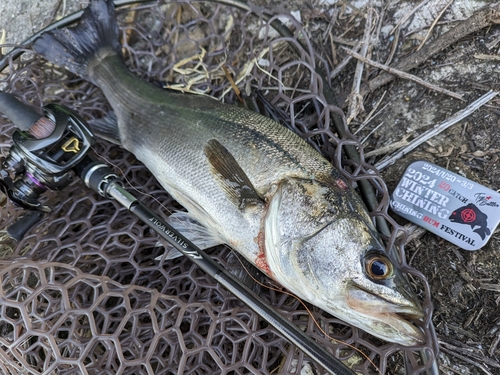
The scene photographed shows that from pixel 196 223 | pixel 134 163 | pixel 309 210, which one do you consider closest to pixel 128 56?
pixel 134 163

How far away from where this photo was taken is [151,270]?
2.24 metres

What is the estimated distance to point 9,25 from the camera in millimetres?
3035

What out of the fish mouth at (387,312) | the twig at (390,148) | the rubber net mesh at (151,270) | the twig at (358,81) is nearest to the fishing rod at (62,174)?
the rubber net mesh at (151,270)

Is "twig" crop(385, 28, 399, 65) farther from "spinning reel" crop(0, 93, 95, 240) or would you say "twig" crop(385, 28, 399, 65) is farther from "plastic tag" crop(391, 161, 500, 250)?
"spinning reel" crop(0, 93, 95, 240)

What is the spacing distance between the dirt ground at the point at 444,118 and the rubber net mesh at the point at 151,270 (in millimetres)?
196

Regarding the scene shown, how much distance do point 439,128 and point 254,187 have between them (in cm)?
125

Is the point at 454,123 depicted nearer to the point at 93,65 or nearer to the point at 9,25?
the point at 93,65

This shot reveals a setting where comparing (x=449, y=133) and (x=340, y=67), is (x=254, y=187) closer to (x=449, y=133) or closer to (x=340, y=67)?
(x=340, y=67)

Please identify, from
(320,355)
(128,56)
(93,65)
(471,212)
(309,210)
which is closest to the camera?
(320,355)

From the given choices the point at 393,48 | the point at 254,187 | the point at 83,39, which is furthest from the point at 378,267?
the point at 83,39

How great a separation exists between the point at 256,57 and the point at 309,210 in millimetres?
1186

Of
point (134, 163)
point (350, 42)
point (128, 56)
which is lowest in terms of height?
point (350, 42)

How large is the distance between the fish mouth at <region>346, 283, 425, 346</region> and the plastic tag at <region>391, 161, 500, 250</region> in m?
0.68

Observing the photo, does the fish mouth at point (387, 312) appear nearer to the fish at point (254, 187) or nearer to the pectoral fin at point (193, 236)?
the fish at point (254, 187)
